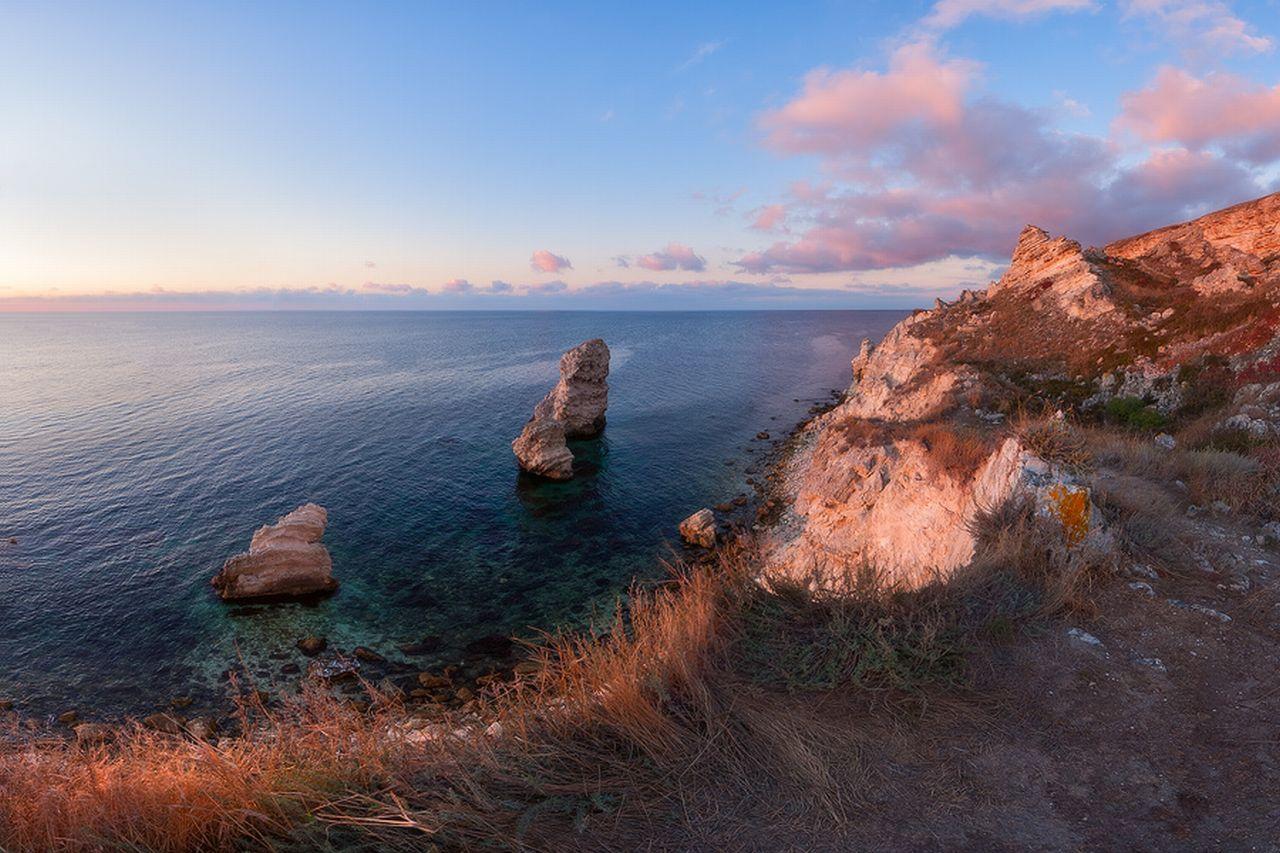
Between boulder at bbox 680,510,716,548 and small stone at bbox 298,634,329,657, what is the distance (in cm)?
1508

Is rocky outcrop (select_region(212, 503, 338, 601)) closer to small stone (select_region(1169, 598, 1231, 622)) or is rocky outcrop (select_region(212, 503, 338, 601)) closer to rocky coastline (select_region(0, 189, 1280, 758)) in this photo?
rocky coastline (select_region(0, 189, 1280, 758))

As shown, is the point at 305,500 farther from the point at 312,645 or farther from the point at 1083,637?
the point at 1083,637

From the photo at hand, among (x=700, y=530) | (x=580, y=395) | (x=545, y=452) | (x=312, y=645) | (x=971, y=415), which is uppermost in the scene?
(x=971, y=415)

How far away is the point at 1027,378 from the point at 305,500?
40402 mm

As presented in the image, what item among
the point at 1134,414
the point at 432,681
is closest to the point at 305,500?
the point at 432,681

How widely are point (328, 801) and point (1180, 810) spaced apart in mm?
5794

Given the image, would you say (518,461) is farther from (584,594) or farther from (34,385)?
(34,385)

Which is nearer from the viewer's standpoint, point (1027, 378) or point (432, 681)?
point (432, 681)

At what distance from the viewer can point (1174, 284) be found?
34.9 metres

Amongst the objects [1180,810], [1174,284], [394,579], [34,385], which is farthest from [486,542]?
[34,385]

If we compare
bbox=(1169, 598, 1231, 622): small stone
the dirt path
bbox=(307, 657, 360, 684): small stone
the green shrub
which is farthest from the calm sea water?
the green shrub

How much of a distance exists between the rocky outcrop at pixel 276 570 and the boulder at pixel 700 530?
49.5 ft

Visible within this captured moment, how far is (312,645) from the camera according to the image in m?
18.5

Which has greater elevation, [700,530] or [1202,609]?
[1202,609]
